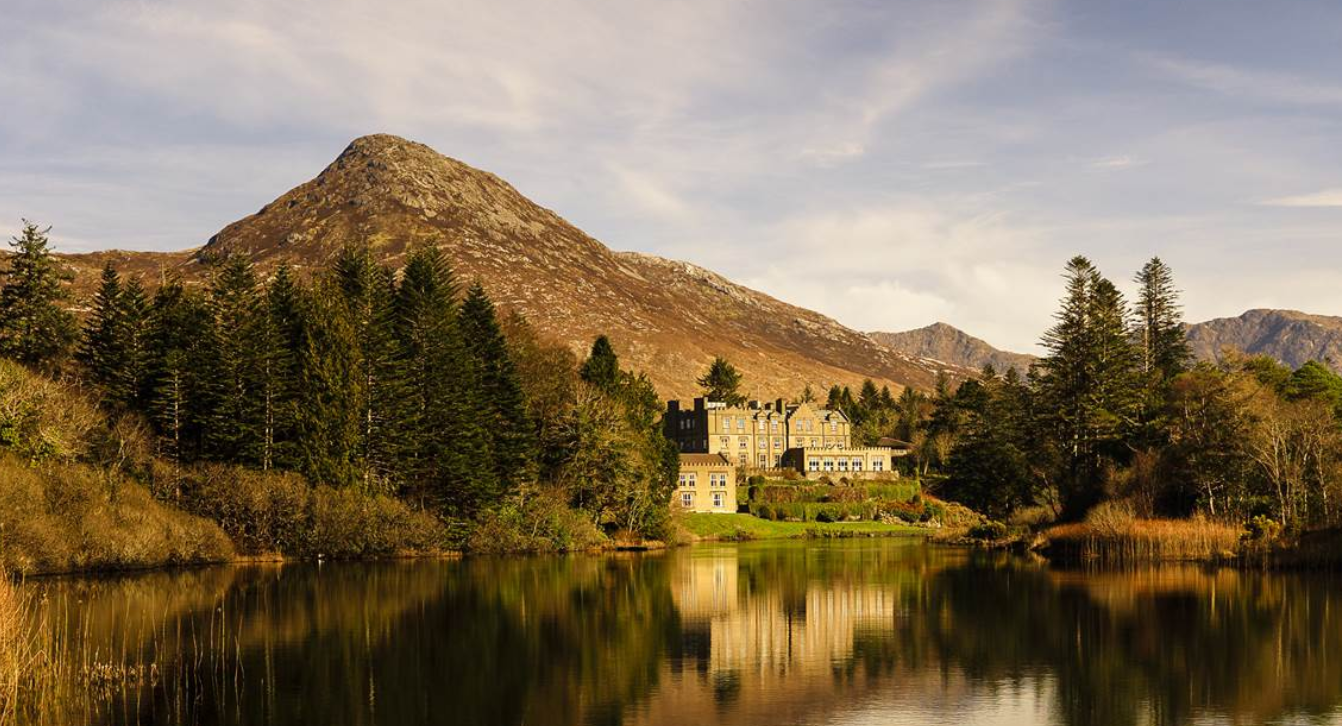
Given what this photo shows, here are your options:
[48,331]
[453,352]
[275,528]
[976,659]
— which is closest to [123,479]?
[275,528]

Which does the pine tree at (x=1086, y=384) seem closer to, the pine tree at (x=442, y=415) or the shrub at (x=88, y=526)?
the pine tree at (x=442, y=415)

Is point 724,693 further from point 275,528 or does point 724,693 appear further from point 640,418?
point 640,418

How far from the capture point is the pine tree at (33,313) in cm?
7444

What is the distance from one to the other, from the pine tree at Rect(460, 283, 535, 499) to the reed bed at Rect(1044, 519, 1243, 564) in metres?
37.3

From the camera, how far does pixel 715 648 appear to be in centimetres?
3562

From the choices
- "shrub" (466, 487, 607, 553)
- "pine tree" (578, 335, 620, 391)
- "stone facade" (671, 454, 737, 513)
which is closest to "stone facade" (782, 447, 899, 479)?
"stone facade" (671, 454, 737, 513)

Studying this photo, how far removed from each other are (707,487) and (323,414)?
50.0 metres

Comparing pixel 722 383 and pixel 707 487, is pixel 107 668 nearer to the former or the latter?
pixel 707 487

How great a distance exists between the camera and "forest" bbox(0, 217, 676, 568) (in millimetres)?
69562

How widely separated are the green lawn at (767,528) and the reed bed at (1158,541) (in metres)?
38.2

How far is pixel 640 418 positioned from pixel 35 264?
44.4 meters

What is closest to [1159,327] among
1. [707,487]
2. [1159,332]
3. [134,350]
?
[1159,332]

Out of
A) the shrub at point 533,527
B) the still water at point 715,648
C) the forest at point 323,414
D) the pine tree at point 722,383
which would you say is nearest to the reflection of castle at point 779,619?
the still water at point 715,648

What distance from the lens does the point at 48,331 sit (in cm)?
7588
